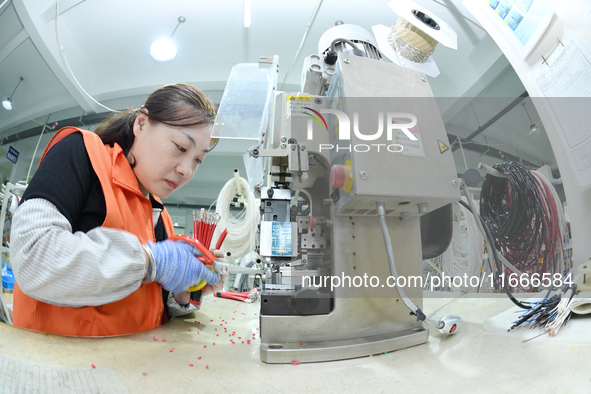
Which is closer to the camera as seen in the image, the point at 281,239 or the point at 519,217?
the point at 281,239

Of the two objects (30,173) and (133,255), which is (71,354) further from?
(30,173)

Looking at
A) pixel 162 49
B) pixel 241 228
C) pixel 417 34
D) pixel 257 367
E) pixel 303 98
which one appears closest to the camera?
pixel 257 367

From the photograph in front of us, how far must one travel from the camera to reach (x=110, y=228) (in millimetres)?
429

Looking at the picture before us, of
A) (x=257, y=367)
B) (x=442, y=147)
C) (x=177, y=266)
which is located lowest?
(x=257, y=367)

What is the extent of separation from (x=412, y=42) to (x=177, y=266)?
0.86 m

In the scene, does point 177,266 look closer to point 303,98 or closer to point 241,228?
point 303,98

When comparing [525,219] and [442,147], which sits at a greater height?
[442,147]

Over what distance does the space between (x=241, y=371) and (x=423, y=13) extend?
1039 mm

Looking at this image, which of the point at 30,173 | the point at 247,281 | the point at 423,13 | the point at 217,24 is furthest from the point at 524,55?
the point at 247,281

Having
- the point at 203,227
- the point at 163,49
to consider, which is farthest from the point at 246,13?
the point at 203,227

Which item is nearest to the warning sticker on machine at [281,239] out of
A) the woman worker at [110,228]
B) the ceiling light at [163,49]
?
the woman worker at [110,228]

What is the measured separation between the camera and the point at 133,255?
0.40m

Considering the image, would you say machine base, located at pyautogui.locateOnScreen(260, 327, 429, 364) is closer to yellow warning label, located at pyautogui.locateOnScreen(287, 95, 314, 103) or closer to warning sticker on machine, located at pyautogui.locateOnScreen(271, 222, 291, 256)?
warning sticker on machine, located at pyautogui.locateOnScreen(271, 222, 291, 256)

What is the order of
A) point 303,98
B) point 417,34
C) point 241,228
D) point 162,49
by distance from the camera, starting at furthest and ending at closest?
point 241,228, point 162,49, point 417,34, point 303,98
